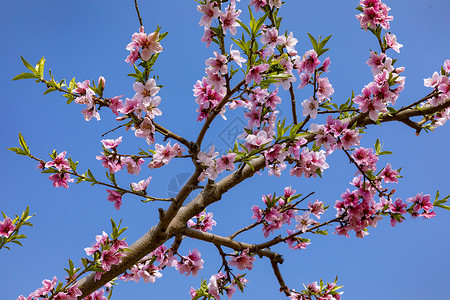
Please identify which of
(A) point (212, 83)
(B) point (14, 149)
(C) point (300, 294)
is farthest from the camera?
(C) point (300, 294)

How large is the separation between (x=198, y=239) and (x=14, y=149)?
1669mm

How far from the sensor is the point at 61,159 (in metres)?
2.75

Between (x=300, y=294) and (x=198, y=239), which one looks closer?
(x=198, y=239)

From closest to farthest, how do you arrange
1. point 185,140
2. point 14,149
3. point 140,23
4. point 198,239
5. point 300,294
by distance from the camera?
point 140,23 → point 185,140 → point 14,149 → point 198,239 → point 300,294

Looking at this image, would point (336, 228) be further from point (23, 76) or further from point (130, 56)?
point (23, 76)

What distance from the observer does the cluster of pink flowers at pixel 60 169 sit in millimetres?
2734

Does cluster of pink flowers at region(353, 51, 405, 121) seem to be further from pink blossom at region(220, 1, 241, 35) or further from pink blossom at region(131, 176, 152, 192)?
pink blossom at region(131, 176, 152, 192)

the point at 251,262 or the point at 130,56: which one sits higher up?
the point at 130,56

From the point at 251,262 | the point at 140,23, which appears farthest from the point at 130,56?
the point at 251,262

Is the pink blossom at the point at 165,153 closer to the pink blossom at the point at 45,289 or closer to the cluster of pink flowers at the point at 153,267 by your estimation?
the cluster of pink flowers at the point at 153,267

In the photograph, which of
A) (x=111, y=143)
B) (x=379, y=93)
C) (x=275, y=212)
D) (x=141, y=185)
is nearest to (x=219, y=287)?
(x=275, y=212)

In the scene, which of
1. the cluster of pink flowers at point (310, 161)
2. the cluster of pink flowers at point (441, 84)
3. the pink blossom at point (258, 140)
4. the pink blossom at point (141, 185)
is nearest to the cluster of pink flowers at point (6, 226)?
the pink blossom at point (141, 185)

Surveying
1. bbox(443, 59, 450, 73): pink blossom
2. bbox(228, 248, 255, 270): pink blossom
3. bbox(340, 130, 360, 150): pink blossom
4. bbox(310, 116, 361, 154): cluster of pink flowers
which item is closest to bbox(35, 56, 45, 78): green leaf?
bbox(310, 116, 361, 154): cluster of pink flowers

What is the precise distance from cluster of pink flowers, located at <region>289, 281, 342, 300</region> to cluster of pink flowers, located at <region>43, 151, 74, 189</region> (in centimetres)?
232
